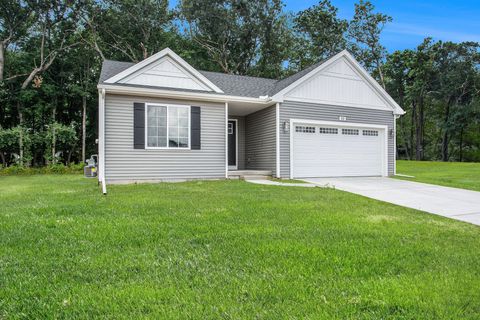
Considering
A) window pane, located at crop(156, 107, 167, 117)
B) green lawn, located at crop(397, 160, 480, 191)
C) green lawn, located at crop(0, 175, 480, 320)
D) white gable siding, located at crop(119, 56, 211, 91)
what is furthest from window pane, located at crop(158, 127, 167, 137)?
green lawn, located at crop(397, 160, 480, 191)

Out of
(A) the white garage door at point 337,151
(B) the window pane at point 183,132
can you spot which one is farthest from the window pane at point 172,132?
(A) the white garage door at point 337,151

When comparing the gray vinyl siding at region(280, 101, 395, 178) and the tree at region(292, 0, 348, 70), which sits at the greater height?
the tree at region(292, 0, 348, 70)

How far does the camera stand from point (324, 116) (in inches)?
469

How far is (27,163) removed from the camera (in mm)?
17266

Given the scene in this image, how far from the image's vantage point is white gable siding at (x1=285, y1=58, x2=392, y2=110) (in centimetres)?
1172

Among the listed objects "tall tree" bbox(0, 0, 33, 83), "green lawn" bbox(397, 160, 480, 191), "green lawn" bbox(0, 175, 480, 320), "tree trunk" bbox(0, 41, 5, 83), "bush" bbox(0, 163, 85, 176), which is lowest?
"green lawn" bbox(0, 175, 480, 320)

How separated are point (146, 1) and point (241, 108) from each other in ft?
51.0

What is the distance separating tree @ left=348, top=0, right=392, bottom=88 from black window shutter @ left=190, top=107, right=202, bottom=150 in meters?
21.6

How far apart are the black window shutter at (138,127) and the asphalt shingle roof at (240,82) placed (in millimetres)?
1333

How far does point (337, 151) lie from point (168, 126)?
6468mm

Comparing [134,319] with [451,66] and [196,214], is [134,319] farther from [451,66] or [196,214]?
[451,66]

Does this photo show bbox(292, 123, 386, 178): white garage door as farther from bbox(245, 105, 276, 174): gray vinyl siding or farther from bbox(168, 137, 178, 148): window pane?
bbox(168, 137, 178, 148): window pane

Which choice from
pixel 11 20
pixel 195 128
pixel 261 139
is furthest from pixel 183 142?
pixel 11 20

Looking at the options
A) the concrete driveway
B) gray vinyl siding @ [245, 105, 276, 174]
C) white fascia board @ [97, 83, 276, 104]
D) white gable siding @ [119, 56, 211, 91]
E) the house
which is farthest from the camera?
gray vinyl siding @ [245, 105, 276, 174]
